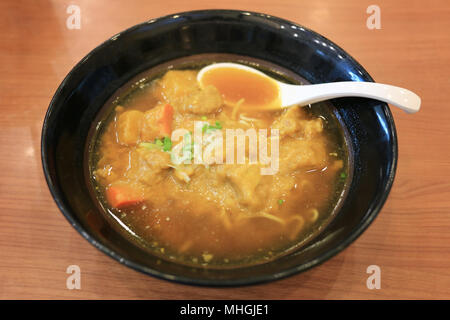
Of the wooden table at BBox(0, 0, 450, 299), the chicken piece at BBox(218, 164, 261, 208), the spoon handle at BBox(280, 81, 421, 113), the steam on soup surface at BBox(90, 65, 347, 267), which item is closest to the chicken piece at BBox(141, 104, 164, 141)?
the steam on soup surface at BBox(90, 65, 347, 267)

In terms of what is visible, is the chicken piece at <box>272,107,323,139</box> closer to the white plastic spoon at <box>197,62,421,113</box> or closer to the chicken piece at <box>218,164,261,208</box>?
the white plastic spoon at <box>197,62,421,113</box>

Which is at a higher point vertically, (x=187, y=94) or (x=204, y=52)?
(x=204, y=52)

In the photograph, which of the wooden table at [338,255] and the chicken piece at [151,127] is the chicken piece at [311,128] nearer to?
the wooden table at [338,255]

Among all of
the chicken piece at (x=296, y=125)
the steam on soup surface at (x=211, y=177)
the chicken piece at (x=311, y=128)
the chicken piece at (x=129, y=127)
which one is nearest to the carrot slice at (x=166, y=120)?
the steam on soup surface at (x=211, y=177)

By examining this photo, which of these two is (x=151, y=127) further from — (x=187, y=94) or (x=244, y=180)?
(x=244, y=180)

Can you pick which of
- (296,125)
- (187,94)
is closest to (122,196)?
(187,94)

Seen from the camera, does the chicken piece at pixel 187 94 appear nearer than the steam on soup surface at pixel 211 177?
No

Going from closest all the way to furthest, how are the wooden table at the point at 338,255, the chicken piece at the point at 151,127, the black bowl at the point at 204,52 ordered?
the black bowl at the point at 204,52 < the wooden table at the point at 338,255 < the chicken piece at the point at 151,127

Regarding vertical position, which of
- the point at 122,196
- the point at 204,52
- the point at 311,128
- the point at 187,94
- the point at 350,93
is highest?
the point at 204,52
